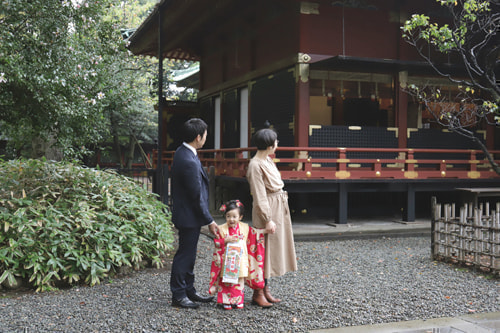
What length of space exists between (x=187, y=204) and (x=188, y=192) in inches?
5.4

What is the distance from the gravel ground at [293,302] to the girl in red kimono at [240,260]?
17 cm

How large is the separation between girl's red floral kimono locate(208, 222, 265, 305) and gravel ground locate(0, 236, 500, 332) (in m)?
0.17

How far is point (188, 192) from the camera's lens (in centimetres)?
468

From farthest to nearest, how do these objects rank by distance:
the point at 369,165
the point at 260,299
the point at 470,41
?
the point at 369,165 < the point at 470,41 < the point at 260,299

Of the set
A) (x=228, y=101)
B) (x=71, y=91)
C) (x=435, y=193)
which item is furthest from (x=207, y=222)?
(x=228, y=101)

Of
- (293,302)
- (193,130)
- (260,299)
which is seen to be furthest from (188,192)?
(293,302)

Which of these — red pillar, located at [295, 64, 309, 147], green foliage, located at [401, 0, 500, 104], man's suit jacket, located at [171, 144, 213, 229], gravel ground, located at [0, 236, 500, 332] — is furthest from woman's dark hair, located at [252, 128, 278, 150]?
red pillar, located at [295, 64, 309, 147]

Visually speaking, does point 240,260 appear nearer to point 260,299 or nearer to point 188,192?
point 260,299

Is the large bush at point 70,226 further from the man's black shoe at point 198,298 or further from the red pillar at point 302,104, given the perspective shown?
the red pillar at point 302,104

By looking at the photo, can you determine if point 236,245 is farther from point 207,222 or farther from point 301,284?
point 301,284

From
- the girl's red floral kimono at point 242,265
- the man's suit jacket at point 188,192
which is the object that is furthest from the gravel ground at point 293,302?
the man's suit jacket at point 188,192

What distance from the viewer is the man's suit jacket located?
4629mm

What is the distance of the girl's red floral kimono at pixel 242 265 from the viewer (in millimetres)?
4730

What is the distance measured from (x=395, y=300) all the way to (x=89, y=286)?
3.58 metres
